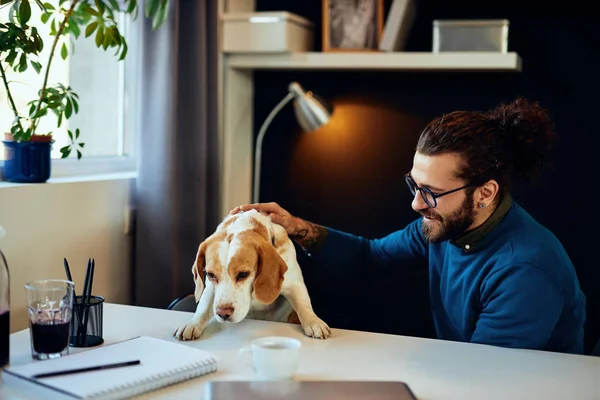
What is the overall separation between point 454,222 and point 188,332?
29.1 inches

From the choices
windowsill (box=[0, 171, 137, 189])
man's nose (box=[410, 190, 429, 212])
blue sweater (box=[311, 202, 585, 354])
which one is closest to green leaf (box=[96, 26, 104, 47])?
windowsill (box=[0, 171, 137, 189])

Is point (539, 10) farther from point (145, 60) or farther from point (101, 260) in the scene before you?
point (101, 260)

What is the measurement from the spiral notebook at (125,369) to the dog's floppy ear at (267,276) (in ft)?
0.79

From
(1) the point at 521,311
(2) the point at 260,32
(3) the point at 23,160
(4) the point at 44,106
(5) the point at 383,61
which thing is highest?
(2) the point at 260,32

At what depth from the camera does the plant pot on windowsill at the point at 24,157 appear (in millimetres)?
1952

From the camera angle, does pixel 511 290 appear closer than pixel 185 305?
Yes

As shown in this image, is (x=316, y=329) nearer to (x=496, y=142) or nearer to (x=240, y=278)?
(x=240, y=278)

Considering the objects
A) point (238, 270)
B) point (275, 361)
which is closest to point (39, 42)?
point (238, 270)

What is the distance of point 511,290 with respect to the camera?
1688 millimetres

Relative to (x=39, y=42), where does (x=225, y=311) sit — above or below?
below

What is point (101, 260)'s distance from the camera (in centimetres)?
230

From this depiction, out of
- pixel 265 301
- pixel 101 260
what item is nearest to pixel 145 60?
pixel 101 260

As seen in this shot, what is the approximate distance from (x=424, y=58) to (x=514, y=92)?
0.42 metres

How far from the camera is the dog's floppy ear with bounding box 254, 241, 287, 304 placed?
5.28ft
